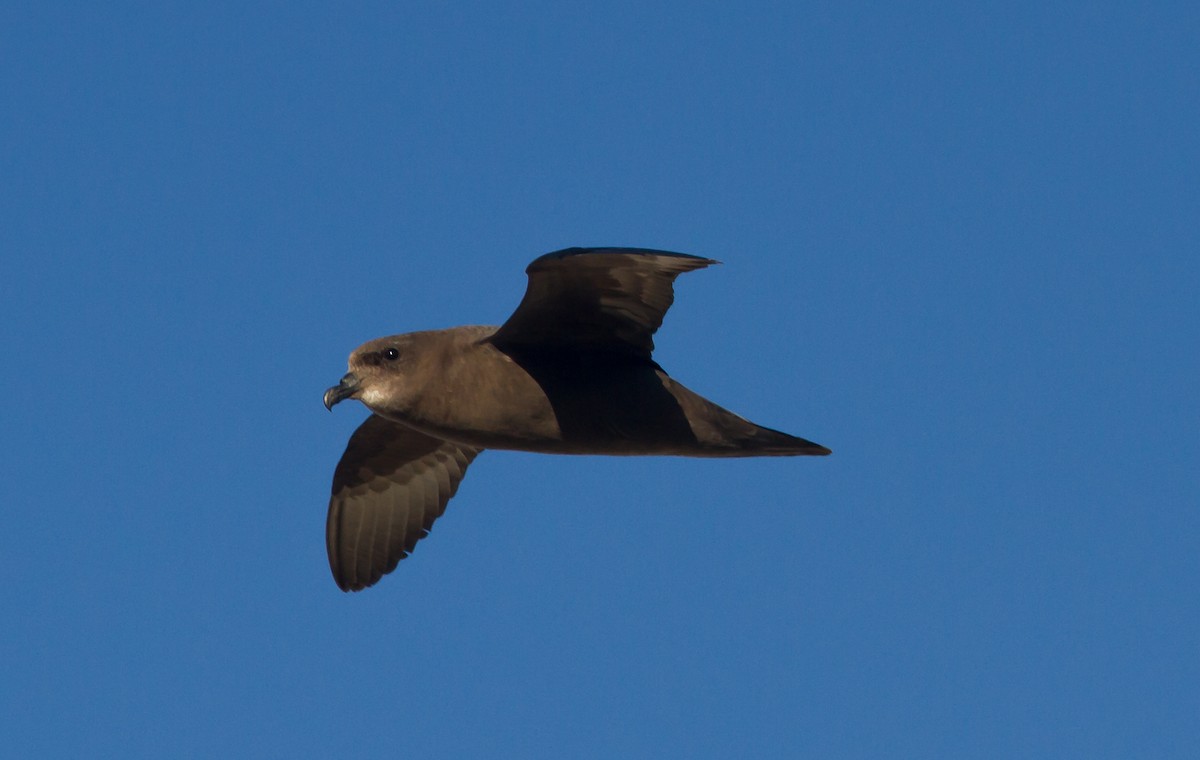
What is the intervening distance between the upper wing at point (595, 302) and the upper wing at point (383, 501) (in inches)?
110

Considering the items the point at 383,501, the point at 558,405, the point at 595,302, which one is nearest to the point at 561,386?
the point at 558,405

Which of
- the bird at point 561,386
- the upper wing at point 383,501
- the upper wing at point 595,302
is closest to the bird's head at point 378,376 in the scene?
the bird at point 561,386

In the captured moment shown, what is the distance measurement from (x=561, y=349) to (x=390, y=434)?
2.81 m

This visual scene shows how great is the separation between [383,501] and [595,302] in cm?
363

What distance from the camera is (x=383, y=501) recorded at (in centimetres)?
1322

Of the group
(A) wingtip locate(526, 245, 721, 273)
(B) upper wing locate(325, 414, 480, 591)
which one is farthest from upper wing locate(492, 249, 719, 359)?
(B) upper wing locate(325, 414, 480, 591)

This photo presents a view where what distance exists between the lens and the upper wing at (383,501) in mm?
13133

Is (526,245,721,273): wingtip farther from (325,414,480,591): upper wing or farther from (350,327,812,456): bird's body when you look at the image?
(325,414,480,591): upper wing

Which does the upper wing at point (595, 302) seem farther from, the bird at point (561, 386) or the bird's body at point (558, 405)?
the bird's body at point (558, 405)

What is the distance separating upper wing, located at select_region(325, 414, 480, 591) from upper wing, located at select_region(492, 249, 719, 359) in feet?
9.13

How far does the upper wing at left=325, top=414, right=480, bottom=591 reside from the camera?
13.1m

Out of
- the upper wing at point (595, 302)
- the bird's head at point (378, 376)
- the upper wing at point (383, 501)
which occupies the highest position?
the upper wing at point (595, 302)

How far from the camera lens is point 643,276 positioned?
1014cm

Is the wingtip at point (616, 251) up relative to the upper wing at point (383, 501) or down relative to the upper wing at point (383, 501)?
up
